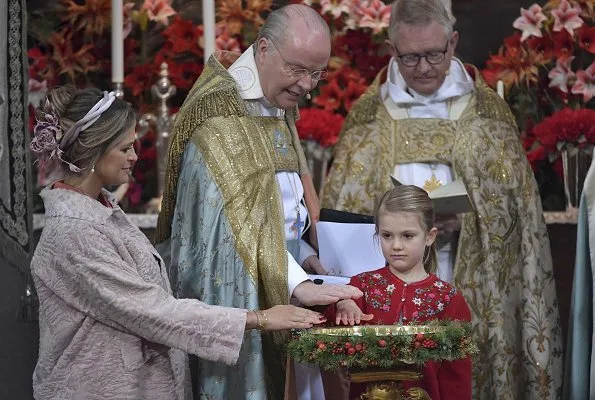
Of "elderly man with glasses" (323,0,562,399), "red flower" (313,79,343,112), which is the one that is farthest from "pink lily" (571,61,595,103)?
"red flower" (313,79,343,112)

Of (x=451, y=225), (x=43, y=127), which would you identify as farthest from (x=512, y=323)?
(x=43, y=127)

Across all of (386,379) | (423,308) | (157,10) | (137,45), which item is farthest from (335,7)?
(386,379)

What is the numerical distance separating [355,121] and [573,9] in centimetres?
116

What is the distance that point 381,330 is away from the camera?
4.09m

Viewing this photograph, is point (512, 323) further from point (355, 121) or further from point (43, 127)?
point (43, 127)

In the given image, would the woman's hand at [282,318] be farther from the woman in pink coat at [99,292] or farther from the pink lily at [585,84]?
the pink lily at [585,84]

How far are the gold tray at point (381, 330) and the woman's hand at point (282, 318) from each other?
0.14m

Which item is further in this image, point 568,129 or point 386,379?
point 568,129

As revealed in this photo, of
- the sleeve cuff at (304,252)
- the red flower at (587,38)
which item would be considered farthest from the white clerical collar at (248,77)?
the red flower at (587,38)

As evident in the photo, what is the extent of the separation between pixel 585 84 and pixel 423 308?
2203 millimetres

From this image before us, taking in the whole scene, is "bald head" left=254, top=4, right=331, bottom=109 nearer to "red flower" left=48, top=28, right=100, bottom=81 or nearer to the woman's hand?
the woman's hand

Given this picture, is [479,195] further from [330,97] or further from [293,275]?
[293,275]

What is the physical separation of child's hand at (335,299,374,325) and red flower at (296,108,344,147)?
193 centimetres

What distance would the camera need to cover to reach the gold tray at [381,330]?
4078mm
